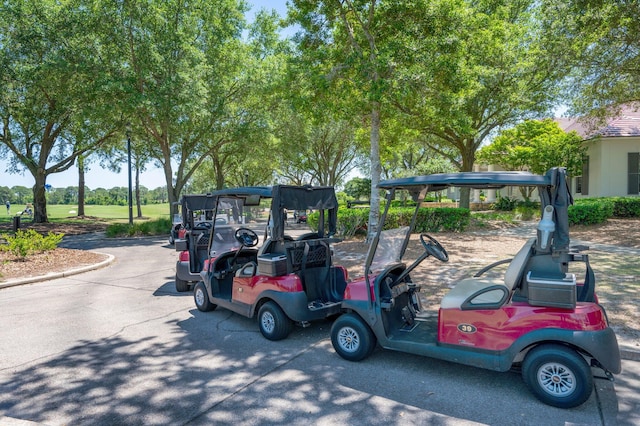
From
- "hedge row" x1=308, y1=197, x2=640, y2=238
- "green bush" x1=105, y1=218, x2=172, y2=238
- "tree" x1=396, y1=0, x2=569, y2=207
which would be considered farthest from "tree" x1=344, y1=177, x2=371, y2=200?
"hedge row" x1=308, y1=197, x2=640, y2=238

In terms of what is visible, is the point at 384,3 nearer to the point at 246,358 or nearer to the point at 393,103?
the point at 393,103

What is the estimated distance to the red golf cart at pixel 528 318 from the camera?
10.2ft

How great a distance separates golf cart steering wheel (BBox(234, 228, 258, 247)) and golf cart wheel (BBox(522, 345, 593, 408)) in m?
3.98

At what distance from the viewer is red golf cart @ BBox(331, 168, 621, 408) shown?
3123 mm

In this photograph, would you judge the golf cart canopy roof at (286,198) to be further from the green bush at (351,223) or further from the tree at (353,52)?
the green bush at (351,223)

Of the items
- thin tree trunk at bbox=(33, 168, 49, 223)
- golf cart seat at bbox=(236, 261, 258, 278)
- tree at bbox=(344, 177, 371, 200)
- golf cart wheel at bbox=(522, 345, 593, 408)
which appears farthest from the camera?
tree at bbox=(344, 177, 371, 200)

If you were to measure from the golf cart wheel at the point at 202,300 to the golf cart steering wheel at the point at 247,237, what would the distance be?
98 centimetres

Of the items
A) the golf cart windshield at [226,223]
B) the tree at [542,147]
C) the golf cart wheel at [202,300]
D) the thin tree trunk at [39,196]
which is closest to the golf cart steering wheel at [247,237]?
the golf cart windshield at [226,223]

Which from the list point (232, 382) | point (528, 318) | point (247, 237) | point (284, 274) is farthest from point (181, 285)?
point (528, 318)

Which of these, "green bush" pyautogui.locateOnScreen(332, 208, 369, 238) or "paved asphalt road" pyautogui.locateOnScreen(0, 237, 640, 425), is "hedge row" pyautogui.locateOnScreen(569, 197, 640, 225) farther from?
"paved asphalt road" pyautogui.locateOnScreen(0, 237, 640, 425)

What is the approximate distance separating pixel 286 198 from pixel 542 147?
19.3 meters

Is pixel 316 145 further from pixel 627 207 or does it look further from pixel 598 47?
pixel 598 47

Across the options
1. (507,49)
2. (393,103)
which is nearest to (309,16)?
(393,103)

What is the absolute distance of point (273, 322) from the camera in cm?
480
